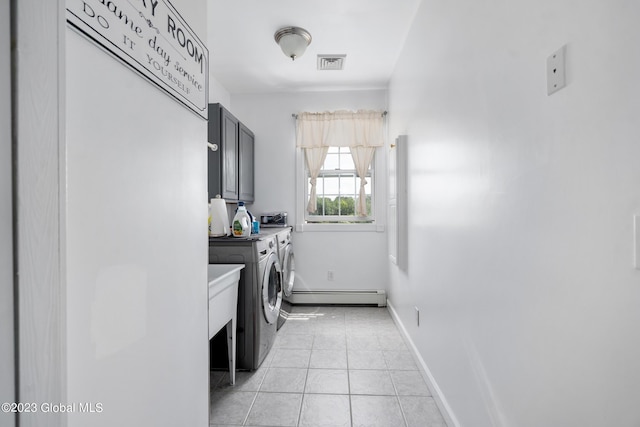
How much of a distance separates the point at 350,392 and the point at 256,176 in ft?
8.46

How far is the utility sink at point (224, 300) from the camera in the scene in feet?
5.24

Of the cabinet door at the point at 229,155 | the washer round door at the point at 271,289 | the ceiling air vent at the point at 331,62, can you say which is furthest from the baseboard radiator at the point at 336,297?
the ceiling air vent at the point at 331,62

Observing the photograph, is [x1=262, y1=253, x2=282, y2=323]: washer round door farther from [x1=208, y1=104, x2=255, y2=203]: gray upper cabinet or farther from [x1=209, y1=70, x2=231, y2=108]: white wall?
[x1=209, y1=70, x2=231, y2=108]: white wall

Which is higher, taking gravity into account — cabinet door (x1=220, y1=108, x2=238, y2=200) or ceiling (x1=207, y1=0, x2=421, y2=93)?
ceiling (x1=207, y1=0, x2=421, y2=93)

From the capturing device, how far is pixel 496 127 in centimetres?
114

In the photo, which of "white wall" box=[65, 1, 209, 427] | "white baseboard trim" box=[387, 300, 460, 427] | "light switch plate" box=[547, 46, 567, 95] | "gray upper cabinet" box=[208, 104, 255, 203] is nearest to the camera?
"white wall" box=[65, 1, 209, 427]

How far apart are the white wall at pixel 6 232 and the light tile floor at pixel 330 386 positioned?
4.49 ft

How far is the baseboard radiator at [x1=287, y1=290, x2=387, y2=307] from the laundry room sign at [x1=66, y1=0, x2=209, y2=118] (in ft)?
9.14

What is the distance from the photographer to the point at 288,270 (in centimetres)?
333

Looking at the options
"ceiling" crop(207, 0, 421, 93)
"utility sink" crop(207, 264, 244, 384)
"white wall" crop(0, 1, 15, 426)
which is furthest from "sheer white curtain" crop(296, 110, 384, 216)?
"white wall" crop(0, 1, 15, 426)

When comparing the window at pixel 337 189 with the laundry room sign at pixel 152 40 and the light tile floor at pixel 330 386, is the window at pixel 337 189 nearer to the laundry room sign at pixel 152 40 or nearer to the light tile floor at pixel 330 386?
the light tile floor at pixel 330 386

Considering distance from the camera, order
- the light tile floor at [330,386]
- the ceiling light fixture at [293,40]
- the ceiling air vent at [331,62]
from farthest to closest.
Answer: the ceiling air vent at [331,62], the ceiling light fixture at [293,40], the light tile floor at [330,386]

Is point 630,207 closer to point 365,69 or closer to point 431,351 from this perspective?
point 431,351

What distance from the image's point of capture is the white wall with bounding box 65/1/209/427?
2.10 ft
